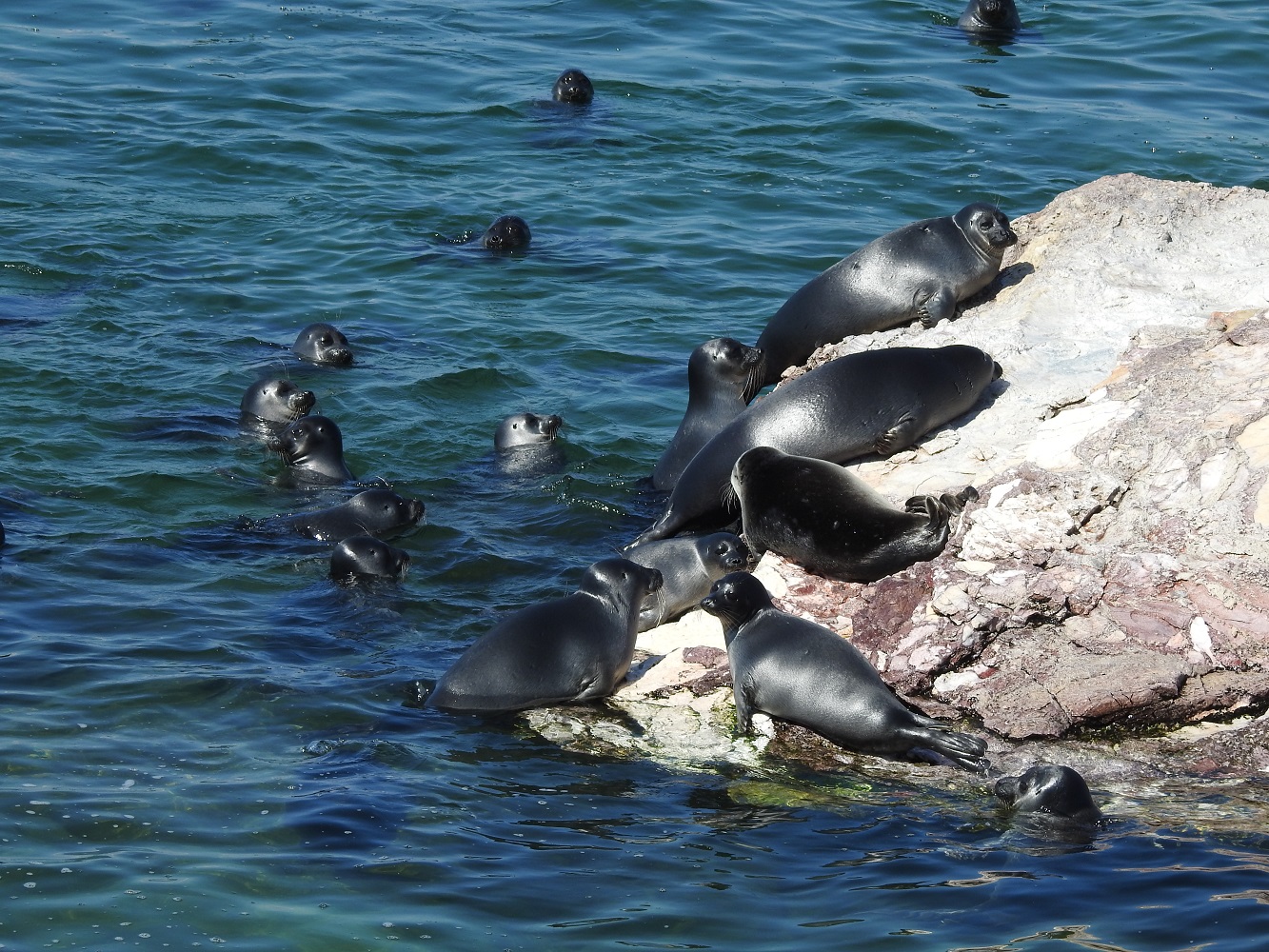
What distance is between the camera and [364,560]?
323 inches

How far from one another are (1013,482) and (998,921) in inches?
95.5

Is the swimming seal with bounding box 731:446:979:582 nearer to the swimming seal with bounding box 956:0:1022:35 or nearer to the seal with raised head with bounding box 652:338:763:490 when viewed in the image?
the seal with raised head with bounding box 652:338:763:490

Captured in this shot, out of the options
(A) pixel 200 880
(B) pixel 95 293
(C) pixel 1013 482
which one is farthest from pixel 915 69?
(A) pixel 200 880

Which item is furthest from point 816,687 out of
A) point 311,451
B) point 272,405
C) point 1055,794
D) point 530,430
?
point 272,405

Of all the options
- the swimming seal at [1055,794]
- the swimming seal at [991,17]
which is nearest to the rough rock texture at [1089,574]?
the swimming seal at [1055,794]

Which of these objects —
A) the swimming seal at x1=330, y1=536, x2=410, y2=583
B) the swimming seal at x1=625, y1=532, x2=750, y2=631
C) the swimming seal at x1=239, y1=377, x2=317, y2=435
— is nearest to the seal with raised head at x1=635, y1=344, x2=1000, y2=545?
the swimming seal at x1=625, y1=532, x2=750, y2=631

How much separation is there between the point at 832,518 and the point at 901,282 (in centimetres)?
239

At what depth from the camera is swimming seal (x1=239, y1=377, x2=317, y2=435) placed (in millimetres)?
10406

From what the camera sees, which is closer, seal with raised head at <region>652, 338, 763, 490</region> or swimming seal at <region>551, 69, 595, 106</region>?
seal with raised head at <region>652, 338, 763, 490</region>

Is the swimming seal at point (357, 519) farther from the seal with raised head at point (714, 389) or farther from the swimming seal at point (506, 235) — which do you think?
the swimming seal at point (506, 235)

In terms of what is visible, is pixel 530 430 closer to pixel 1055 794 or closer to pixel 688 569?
pixel 688 569

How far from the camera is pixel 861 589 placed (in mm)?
6957

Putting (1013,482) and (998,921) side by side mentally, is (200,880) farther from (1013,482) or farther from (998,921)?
(1013,482)

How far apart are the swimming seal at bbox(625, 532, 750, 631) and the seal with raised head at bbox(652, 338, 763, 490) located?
4.29ft
